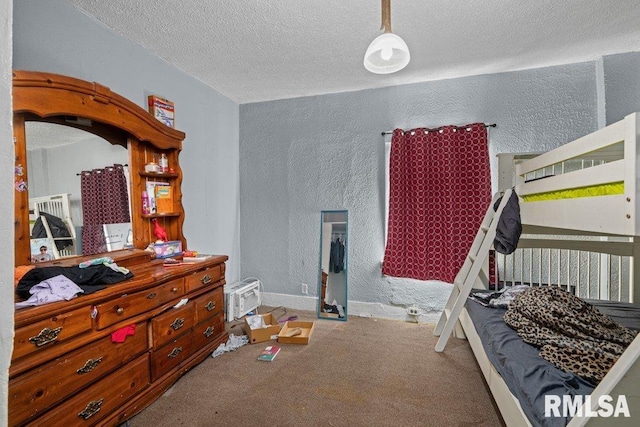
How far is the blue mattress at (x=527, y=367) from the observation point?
1.14m

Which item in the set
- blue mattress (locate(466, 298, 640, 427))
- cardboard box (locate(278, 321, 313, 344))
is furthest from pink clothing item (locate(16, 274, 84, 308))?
blue mattress (locate(466, 298, 640, 427))

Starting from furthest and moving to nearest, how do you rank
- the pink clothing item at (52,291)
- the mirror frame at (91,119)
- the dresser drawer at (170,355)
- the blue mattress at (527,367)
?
the dresser drawer at (170,355), the mirror frame at (91,119), the pink clothing item at (52,291), the blue mattress at (527,367)

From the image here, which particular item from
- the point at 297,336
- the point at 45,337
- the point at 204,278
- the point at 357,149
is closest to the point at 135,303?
the point at 45,337

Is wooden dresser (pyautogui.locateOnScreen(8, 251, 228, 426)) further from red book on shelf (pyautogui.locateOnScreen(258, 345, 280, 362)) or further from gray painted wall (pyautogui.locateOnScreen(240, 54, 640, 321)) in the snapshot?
gray painted wall (pyautogui.locateOnScreen(240, 54, 640, 321))

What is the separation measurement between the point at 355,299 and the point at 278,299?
0.95m


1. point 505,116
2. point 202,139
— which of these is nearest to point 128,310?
point 202,139

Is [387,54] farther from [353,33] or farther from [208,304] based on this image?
[208,304]

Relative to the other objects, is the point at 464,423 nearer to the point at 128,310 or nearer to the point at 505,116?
A: the point at 128,310

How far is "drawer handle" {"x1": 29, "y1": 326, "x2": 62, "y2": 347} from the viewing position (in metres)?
1.29

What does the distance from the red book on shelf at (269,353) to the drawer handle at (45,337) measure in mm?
1386

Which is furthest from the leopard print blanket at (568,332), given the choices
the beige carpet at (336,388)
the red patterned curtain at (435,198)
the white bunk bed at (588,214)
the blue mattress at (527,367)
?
the red patterned curtain at (435,198)

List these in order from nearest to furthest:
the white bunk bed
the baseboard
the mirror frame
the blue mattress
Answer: the white bunk bed, the blue mattress, the mirror frame, the baseboard

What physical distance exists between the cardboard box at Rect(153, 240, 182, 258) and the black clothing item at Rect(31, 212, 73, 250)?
56cm

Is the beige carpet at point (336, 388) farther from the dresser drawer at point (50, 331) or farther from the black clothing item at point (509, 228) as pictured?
the black clothing item at point (509, 228)
